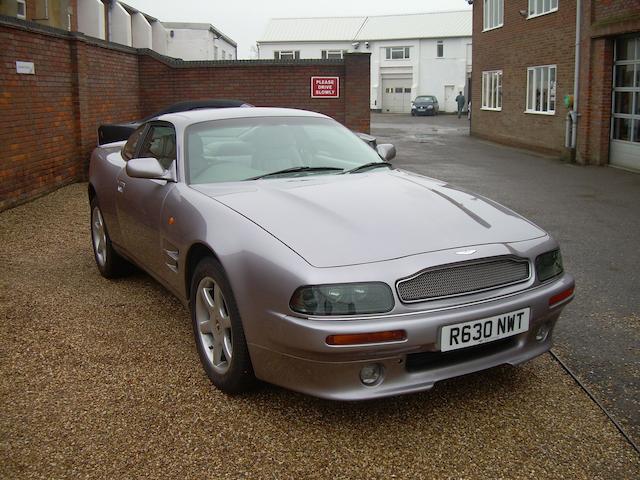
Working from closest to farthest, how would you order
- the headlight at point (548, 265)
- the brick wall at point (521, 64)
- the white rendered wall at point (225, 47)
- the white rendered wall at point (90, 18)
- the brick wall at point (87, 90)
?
the headlight at point (548, 265) < the brick wall at point (87, 90) < the brick wall at point (521, 64) < the white rendered wall at point (90, 18) < the white rendered wall at point (225, 47)

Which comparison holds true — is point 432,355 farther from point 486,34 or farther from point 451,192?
point 486,34

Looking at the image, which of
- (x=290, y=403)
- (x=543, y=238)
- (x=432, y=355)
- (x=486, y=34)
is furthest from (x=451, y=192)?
(x=486, y=34)

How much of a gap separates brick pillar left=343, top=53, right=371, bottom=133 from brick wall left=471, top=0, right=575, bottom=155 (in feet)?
17.6

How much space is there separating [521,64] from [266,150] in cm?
1903

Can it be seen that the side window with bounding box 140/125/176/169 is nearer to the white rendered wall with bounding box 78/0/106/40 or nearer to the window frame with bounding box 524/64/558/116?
the window frame with bounding box 524/64/558/116

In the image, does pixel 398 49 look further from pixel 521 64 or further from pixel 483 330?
pixel 483 330

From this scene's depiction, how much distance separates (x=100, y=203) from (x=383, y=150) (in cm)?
240

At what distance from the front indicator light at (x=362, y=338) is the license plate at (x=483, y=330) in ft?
0.78

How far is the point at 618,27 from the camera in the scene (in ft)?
47.6

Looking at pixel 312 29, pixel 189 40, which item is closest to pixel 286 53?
pixel 312 29

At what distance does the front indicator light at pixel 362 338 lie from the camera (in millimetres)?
2947

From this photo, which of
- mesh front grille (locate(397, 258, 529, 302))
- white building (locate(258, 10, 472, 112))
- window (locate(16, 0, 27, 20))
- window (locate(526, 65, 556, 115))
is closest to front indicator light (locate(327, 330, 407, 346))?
mesh front grille (locate(397, 258, 529, 302))

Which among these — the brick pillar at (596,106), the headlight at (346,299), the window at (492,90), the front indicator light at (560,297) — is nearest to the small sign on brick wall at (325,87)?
the brick pillar at (596,106)

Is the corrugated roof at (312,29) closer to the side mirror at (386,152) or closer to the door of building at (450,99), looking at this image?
the door of building at (450,99)
